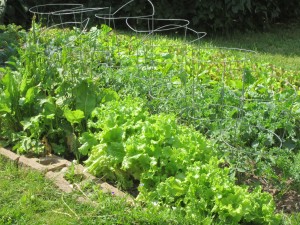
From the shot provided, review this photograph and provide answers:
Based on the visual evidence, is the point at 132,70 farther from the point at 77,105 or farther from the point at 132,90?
the point at 77,105

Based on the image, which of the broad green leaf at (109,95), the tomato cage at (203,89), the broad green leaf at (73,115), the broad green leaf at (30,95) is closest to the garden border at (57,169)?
the broad green leaf at (73,115)

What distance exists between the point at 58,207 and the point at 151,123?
935 mm

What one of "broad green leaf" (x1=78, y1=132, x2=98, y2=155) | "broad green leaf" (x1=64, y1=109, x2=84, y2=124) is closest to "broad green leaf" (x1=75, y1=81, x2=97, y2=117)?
"broad green leaf" (x1=64, y1=109, x2=84, y2=124)

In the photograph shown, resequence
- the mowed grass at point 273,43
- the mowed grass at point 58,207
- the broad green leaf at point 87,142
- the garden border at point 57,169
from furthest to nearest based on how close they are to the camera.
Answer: the mowed grass at point 273,43
the broad green leaf at point 87,142
the garden border at point 57,169
the mowed grass at point 58,207

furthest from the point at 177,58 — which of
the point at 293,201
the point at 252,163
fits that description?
the point at 293,201

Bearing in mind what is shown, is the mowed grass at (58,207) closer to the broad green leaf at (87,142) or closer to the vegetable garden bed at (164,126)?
the vegetable garden bed at (164,126)

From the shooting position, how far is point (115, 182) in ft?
13.6

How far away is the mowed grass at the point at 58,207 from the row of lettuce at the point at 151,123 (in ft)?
0.50

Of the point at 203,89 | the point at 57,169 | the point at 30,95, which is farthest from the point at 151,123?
the point at 30,95

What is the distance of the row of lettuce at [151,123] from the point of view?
3.57 m

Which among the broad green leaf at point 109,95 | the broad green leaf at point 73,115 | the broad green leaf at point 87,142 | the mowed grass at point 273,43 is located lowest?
the mowed grass at point 273,43

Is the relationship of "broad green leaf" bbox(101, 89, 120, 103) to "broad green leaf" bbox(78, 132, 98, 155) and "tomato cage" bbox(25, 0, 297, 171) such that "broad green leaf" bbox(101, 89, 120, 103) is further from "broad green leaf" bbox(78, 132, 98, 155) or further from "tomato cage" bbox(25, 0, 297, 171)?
"broad green leaf" bbox(78, 132, 98, 155)

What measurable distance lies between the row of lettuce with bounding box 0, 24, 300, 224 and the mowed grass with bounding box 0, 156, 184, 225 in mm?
152

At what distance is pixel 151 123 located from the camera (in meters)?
4.21
